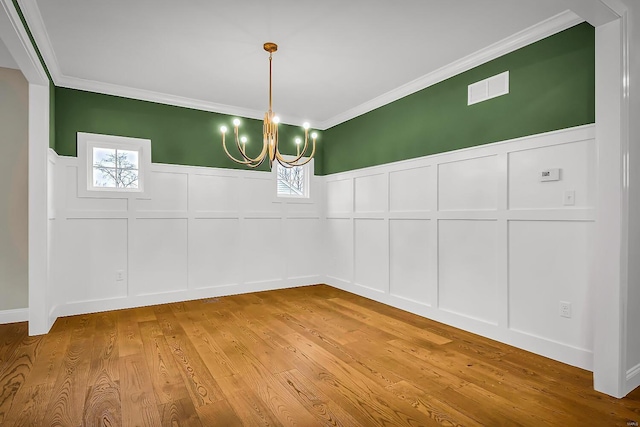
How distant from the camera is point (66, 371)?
8.61ft

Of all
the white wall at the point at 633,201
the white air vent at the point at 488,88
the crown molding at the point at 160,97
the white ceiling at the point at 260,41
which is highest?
the white ceiling at the point at 260,41

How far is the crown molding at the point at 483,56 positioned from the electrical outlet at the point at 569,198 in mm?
1292

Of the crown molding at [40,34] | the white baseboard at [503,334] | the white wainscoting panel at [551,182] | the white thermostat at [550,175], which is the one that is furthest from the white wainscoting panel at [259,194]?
the white thermostat at [550,175]

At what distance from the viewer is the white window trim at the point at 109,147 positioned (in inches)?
163

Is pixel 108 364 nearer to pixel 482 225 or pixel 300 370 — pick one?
pixel 300 370

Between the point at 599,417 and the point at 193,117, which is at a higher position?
the point at 193,117

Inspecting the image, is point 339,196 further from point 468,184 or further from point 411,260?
point 468,184

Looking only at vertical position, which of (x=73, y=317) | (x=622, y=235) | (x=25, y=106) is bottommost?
(x=73, y=317)

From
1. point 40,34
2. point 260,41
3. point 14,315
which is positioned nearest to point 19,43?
point 40,34

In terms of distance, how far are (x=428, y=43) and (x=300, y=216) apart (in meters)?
3.17

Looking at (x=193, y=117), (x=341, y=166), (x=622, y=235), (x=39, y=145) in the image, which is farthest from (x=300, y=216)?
(x=622, y=235)

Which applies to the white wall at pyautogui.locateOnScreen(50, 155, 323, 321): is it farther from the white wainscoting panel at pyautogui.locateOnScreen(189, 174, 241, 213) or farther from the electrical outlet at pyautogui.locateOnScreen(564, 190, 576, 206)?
the electrical outlet at pyautogui.locateOnScreen(564, 190, 576, 206)

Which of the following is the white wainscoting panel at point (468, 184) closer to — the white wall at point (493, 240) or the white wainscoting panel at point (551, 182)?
the white wall at point (493, 240)

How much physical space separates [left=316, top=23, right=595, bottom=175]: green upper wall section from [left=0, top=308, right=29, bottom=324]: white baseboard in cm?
438
